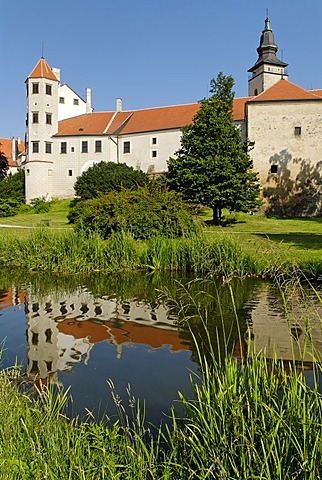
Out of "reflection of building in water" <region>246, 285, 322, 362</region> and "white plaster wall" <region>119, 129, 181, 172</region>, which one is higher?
"white plaster wall" <region>119, 129, 181, 172</region>

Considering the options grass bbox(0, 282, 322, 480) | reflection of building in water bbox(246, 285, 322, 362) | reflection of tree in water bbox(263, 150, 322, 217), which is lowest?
reflection of building in water bbox(246, 285, 322, 362)

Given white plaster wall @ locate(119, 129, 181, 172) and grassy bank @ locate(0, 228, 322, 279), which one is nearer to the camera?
grassy bank @ locate(0, 228, 322, 279)

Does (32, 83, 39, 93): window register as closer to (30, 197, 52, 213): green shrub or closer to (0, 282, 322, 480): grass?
(30, 197, 52, 213): green shrub

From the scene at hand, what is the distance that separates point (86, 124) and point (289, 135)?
23.1 metres

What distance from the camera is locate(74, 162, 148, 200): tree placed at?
35.8 metres

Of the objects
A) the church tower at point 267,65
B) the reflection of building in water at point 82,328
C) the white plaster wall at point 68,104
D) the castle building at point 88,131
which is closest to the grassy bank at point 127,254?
the reflection of building in water at point 82,328

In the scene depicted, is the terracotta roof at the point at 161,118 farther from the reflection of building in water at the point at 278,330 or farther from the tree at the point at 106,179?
the reflection of building in water at the point at 278,330

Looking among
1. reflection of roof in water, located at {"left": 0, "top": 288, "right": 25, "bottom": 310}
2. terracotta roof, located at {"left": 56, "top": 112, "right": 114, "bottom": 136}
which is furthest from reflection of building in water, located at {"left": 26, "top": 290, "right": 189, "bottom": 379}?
terracotta roof, located at {"left": 56, "top": 112, "right": 114, "bottom": 136}

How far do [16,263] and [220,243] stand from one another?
21.1 feet

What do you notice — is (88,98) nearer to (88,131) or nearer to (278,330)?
(88,131)

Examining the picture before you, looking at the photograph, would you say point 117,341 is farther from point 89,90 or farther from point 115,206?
point 89,90

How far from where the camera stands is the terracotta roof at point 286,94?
35.4m

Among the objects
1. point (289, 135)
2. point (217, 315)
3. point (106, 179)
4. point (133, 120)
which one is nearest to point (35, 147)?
point (133, 120)

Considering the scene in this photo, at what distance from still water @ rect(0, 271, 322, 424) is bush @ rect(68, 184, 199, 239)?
374cm
